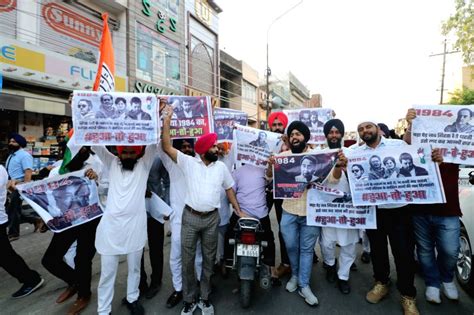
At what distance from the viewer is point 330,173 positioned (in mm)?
3104

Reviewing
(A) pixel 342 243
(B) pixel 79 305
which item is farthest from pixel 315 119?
(B) pixel 79 305

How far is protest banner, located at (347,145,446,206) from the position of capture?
281 centimetres

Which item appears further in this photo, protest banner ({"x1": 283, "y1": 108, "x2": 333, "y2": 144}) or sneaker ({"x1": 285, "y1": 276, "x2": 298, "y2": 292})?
protest banner ({"x1": 283, "y1": 108, "x2": 333, "y2": 144})

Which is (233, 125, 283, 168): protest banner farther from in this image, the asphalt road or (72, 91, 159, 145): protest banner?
the asphalt road

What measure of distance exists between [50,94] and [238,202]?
28.8 feet

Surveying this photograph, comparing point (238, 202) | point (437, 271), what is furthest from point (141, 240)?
point (437, 271)

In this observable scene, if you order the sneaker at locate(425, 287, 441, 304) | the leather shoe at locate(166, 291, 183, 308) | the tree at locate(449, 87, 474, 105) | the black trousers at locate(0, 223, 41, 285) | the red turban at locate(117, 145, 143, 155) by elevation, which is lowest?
the leather shoe at locate(166, 291, 183, 308)

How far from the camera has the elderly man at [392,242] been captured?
2.83 meters

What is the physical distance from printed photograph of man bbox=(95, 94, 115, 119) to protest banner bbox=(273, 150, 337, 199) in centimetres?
190

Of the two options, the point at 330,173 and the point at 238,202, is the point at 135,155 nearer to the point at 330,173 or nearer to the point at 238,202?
the point at 238,202

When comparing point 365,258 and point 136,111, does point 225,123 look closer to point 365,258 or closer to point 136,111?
point 136,111

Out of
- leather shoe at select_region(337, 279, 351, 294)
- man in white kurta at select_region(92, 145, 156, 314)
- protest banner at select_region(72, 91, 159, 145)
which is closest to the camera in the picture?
protest banner at select_region(72, 91, 159, 145)

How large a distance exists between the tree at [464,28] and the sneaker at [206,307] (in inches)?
469

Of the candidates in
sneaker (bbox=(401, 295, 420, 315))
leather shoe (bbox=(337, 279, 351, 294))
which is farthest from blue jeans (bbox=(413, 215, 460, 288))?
leather shoe (bbox=(337, 279, 351, 294))
